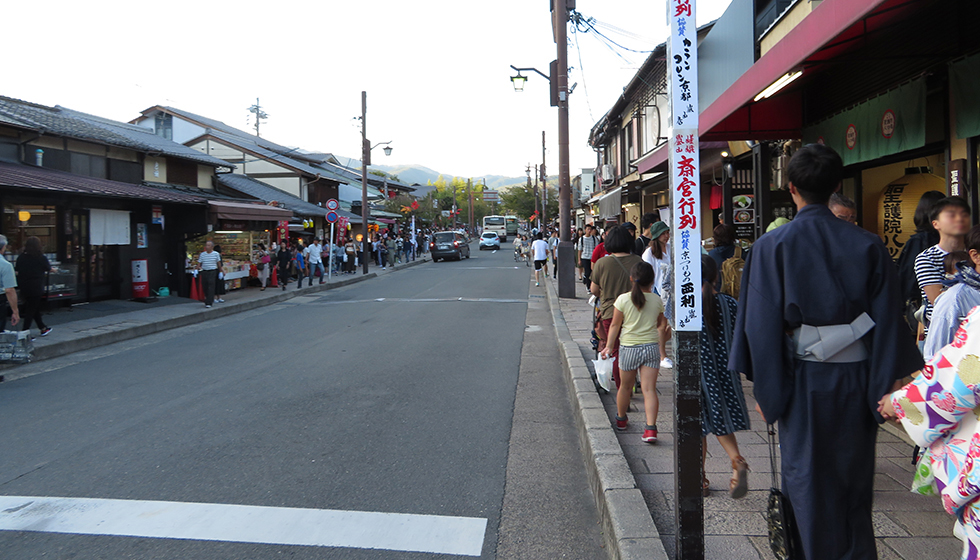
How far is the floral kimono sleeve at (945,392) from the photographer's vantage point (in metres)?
2.06

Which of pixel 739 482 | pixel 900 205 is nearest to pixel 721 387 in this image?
pixel 739 482

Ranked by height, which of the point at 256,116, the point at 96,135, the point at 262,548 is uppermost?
the point at 256,116

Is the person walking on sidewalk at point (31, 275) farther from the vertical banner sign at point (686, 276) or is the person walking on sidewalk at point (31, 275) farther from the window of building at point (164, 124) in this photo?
the window of building at point (164, 124)

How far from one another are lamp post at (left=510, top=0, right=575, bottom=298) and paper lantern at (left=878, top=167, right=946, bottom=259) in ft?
26.1

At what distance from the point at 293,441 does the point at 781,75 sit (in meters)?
5.26

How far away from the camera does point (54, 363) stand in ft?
31.1

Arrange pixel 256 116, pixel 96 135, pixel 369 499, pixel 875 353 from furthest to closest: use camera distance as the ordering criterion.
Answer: pixel 256 116 < pixel 96 135 < pixel 369 499 < pixel 875 353

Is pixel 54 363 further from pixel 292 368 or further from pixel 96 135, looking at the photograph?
pixel 96 135

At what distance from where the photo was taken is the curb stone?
318 centimetres

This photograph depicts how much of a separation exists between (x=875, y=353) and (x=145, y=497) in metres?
4.32

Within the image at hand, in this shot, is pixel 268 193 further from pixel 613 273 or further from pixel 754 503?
pixel 754 503

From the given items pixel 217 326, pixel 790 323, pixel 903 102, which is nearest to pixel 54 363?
pixel 217 326

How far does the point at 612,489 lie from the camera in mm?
3850

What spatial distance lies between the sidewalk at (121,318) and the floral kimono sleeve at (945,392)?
954 centimetres
